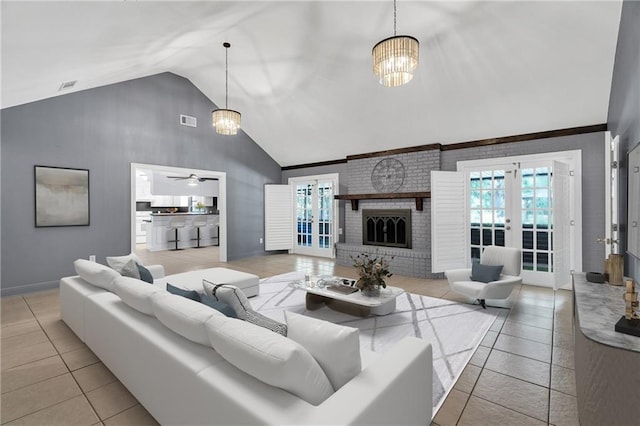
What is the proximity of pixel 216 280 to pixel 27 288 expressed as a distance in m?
3.17

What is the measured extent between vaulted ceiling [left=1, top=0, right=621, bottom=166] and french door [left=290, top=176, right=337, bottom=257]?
196 centimetres

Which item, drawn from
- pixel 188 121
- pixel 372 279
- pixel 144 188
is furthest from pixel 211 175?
pixel 144 188

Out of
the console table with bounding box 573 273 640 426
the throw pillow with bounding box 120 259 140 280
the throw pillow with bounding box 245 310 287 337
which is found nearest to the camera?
the console table with bounding box 573 273 640 426

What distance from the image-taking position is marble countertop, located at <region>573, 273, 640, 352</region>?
4.70 ft

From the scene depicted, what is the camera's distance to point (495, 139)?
17.0ft

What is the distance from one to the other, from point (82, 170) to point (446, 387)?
5.97 meters

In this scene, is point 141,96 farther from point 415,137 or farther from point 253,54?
point 415,137

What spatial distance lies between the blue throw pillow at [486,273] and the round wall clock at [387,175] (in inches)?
102

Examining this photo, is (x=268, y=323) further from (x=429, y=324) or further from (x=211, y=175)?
(x=211, y=175)

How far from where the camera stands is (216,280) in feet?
12.4

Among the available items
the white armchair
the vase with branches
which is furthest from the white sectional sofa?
the white armchair

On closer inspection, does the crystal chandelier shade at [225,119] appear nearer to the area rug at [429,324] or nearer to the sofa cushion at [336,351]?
the area rug at [429,324]

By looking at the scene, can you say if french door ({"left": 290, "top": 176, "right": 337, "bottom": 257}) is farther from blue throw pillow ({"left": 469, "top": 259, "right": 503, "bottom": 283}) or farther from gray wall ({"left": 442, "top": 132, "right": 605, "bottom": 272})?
gray wall ({"left": 442, "top": 132, "right": 605, "bottom": 272})

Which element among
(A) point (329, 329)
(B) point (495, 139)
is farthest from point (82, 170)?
(B) point (495, 139)
